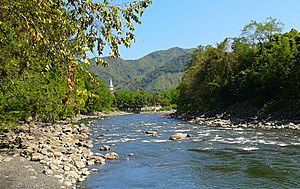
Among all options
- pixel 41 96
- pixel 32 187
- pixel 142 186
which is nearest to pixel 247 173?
pixel 142 186

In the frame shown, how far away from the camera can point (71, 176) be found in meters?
15.1

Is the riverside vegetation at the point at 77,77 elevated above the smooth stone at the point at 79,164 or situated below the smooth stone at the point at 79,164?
above

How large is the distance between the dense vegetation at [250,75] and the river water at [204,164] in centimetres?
1696

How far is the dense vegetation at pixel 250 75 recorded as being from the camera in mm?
43625

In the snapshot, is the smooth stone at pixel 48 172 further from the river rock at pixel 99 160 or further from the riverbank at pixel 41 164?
the river rock at pixel 99 160

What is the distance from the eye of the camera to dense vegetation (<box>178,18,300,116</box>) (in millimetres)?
43625

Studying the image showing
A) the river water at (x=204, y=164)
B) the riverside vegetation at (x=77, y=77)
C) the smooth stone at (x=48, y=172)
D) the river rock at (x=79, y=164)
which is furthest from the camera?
the river rock at (x=79, y=164)

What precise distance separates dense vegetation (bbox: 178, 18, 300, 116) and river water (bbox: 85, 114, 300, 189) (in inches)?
668

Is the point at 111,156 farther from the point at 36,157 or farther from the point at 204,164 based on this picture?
the point at 204,164

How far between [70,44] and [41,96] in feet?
63.6

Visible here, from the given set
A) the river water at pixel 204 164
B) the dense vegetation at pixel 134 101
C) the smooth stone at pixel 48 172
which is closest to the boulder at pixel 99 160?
the river water at pixel 204 164

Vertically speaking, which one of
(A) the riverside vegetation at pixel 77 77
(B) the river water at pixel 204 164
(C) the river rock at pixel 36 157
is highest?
(A) the riverside vegetation at pixel 77 77

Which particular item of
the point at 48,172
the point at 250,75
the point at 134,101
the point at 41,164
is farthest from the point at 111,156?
the point at 134,101

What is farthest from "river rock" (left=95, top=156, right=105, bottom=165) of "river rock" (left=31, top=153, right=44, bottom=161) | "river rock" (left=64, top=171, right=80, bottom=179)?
"river rock" (left=64, top=171, right=80, bottom=179)
